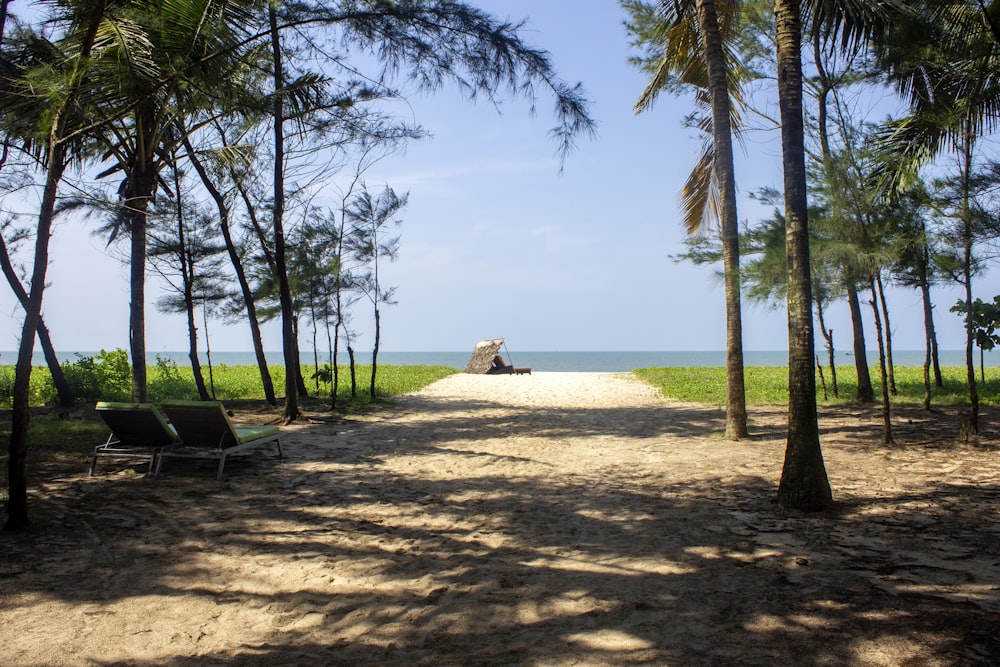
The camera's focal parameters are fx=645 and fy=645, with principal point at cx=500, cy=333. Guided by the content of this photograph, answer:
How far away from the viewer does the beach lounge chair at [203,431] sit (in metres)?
6.61

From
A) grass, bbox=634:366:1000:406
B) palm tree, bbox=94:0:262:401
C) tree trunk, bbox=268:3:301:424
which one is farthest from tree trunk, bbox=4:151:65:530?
grass, bbox=634:366:1000:406

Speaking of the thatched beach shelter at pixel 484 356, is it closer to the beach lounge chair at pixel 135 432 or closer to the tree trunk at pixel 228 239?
the tree trunk at pixel 228 239

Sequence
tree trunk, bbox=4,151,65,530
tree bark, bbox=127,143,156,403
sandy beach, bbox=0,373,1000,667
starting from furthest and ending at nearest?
tree bark, bbox=127,143,156,403 < tree trunk, bbox=4,151,65,530 < sandy beach, bbox=0,373,1000,667

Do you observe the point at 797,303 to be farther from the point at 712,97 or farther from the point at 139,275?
the point at 139,275

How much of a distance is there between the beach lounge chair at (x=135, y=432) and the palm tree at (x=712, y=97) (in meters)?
6.61

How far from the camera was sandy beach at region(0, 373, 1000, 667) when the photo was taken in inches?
118

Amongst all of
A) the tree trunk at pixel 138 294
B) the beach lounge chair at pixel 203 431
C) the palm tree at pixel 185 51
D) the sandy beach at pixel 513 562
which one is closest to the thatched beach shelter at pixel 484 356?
the tree trunk at pixel 138 294

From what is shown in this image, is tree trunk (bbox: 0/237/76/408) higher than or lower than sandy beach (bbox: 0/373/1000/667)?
Answer: higher

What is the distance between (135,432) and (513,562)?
4843 millimetres

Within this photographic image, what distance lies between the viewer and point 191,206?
14.4 m

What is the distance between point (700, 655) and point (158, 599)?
2.92m

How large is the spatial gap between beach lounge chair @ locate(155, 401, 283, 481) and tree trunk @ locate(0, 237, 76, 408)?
6953 mm

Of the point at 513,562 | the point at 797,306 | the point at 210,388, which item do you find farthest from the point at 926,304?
the point at 210,388

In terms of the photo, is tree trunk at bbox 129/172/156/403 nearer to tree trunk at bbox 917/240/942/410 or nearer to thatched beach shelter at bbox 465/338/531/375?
tree trunk at bbox 917/240/942/410
